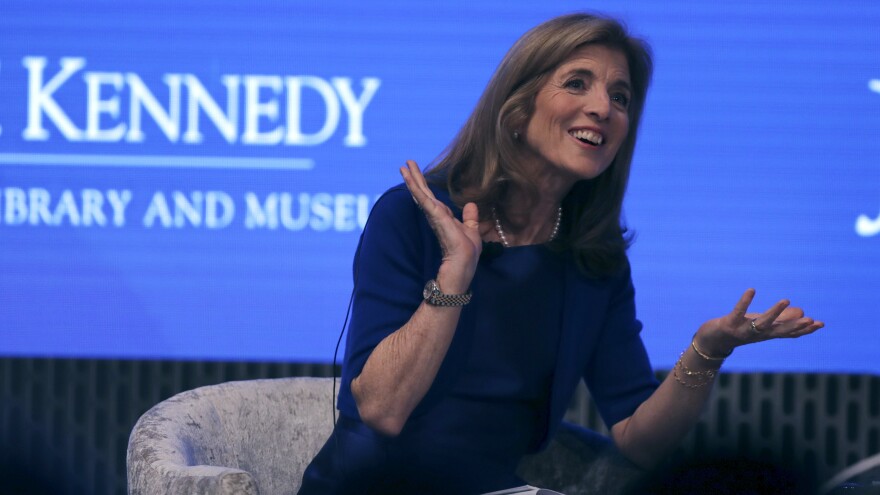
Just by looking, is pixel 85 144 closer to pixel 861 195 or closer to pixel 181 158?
pixel 181 158

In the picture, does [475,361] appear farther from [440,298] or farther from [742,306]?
[742,306]

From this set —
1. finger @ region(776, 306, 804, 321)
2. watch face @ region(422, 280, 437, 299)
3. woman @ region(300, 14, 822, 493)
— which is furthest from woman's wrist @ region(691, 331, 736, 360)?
watch face @ region(422, 280, 437, 299)

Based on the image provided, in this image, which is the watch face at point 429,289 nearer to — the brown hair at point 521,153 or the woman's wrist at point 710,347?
the brown hair at point 521,153

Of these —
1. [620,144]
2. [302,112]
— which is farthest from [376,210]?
[302,112]

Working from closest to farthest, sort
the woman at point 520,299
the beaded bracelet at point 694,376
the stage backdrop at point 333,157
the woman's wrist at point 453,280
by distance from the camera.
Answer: the woman's wrist at point 453,280
the woman at point 520,299
the beaded bracelet at point 694,376
the stage backdrop at point 333,157

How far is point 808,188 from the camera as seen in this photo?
10.8ft

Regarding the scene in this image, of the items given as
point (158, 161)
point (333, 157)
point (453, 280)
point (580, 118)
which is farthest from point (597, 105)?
point (158, 161)

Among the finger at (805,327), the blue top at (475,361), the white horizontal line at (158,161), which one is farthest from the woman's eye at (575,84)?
the white horizontal line at (158,161)

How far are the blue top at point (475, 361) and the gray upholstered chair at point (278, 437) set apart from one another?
0.09 meters

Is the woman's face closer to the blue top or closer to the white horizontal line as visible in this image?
the blue top

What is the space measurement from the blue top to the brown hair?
1.9 inches

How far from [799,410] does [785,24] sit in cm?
123

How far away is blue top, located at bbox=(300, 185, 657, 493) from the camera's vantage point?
1.72 meters

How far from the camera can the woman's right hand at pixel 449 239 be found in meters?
1.59
